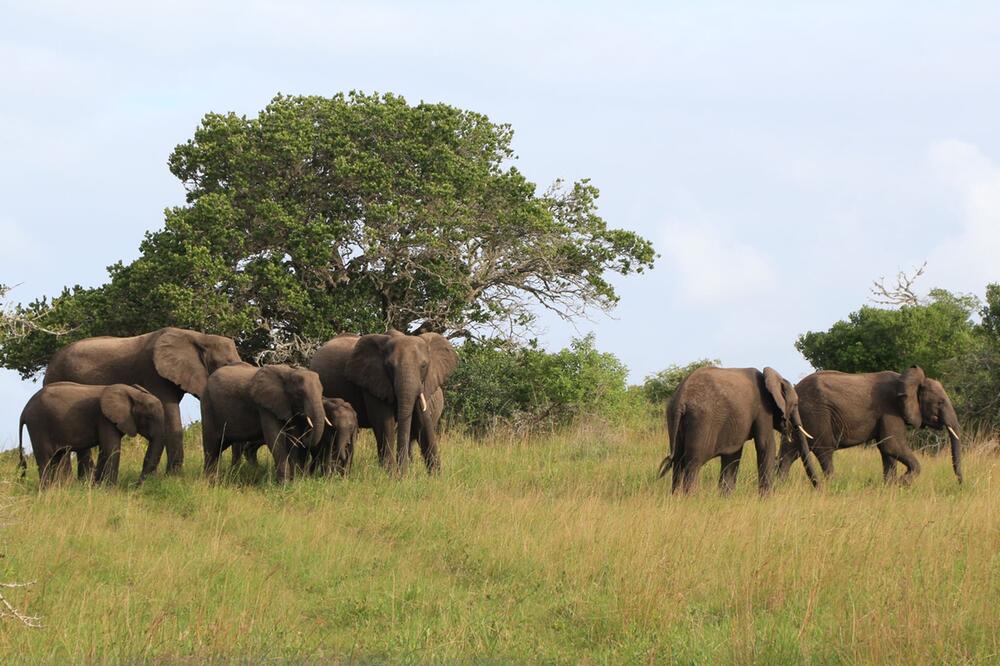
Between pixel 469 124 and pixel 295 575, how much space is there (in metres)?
16.9

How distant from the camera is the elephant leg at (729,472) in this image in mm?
16812

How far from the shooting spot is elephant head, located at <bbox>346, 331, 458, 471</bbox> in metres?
17.9

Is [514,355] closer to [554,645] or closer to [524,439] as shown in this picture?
[524,439]

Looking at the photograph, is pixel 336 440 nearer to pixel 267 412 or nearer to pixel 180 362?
pixel 267 412

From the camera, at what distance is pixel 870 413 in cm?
1831

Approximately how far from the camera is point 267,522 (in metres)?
14.7

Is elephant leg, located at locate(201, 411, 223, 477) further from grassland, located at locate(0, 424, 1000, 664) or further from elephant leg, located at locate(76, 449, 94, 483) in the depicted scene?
elephant leg, located at locate(76, 449, 94, 483)

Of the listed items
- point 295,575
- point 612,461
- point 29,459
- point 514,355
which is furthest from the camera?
A: point 514,355

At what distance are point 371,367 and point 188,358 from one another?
3.20 metres

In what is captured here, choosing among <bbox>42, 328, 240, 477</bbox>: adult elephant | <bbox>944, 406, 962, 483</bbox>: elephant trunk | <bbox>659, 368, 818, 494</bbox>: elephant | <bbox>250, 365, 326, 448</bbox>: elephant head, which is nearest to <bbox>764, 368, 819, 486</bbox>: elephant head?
<bbox>659, 368, 818, 494</bbox>: elephant

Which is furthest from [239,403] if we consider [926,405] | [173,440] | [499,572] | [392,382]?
[926,405]

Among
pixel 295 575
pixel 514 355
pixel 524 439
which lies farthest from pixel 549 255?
pixel 295 575

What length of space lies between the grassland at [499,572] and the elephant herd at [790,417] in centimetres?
52

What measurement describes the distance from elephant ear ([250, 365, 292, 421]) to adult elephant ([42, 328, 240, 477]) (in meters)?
2.11
